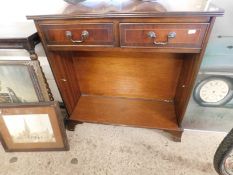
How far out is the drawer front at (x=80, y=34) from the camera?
85 cm

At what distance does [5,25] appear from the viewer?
3.86 feet

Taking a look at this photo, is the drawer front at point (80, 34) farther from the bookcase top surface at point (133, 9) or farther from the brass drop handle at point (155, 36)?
the brass drop handle at point (155, 36)

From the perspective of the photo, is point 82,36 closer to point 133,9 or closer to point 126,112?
point 133,9

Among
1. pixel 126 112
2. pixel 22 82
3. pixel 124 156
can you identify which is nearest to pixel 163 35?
pixel 126 112

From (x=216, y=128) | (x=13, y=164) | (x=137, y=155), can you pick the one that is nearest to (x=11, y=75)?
(x=13, y=164)

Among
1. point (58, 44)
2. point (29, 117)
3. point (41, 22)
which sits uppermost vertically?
point (41, 22)

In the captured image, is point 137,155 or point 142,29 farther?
point 137,155

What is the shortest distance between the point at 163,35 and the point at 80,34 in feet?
1.33

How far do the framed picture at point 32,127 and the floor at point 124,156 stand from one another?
69mm

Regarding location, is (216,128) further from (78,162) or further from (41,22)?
(41,22)

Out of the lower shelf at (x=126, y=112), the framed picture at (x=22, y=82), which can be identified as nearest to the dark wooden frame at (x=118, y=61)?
the lower shelf at (x=126, y=112)

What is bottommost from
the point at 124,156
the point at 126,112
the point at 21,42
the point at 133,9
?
the point at 124,156

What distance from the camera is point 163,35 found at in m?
0.81

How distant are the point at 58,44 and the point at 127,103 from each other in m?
0.72
